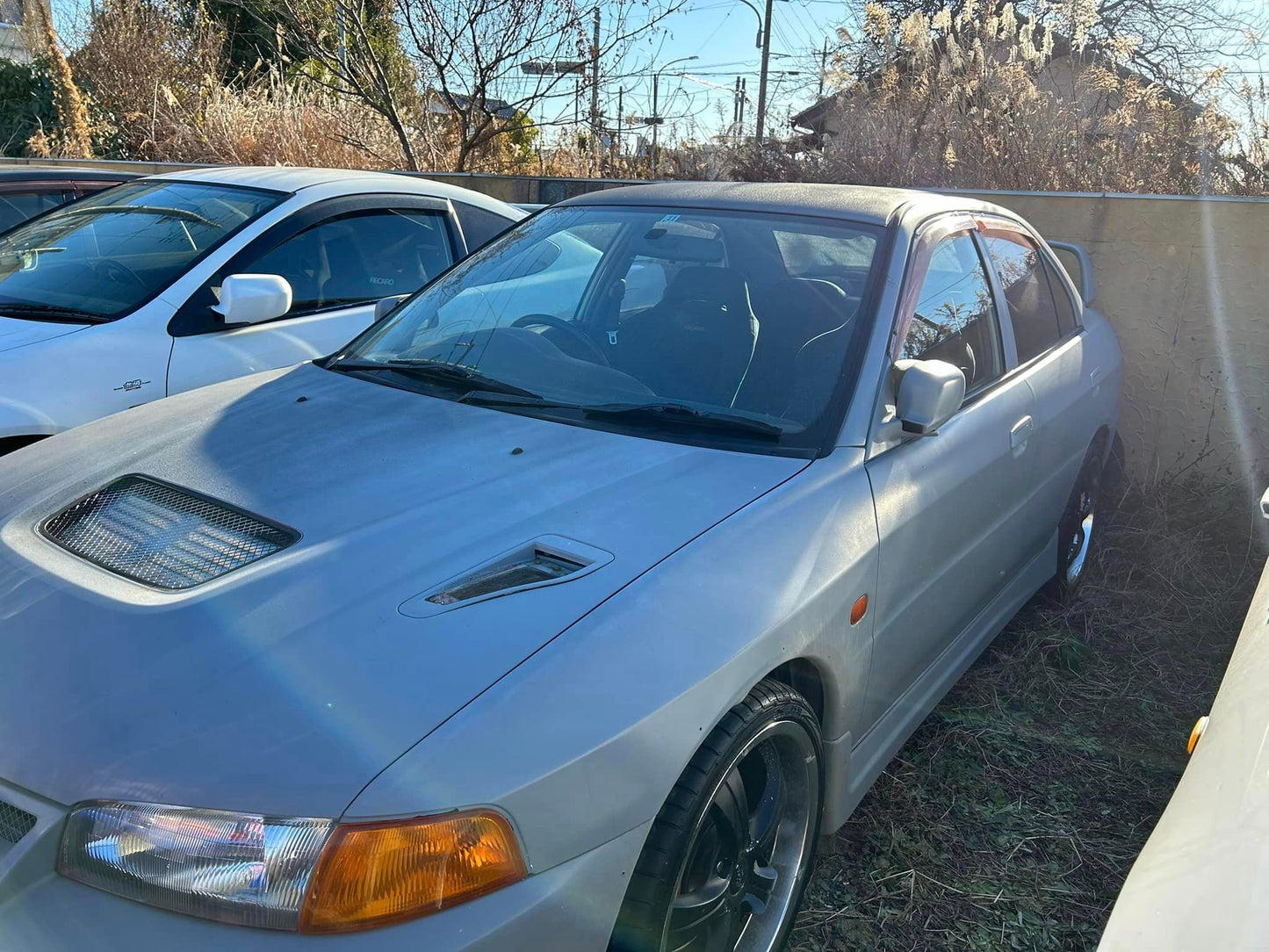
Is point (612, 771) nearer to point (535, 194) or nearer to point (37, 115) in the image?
point (535, 194)

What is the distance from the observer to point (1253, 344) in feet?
16.6

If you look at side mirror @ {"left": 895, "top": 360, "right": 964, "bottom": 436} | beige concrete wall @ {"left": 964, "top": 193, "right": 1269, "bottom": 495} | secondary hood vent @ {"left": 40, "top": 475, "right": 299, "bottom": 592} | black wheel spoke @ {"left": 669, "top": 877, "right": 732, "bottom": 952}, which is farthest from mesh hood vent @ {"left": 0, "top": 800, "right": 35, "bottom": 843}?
beige concrete wall @ {"left": 964, "top": 193, "right": 1269, "bottom": 495}

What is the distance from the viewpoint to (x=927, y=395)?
240 centimetres

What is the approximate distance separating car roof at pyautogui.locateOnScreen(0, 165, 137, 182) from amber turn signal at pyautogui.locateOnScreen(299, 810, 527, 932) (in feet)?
19.4

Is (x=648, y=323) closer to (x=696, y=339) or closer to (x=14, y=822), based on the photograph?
(x=696, y=339)

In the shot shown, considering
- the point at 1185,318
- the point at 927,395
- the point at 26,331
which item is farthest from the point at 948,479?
the point at 1185,318

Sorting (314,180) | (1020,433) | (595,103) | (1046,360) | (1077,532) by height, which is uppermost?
(595,103)

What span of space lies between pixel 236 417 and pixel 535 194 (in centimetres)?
623

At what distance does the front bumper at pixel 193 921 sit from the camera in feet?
4.60

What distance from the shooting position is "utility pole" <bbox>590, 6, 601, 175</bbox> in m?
9.67

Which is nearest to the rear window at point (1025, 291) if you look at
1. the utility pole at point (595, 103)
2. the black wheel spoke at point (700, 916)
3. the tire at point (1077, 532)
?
the tire at point (1077, 532)

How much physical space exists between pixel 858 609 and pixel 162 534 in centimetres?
147

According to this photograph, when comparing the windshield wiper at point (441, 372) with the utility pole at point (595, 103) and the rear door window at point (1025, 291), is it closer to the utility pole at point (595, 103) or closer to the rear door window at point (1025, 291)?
the rear door window at point (1025, 291)

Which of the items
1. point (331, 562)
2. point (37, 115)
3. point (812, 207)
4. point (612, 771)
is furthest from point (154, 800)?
point (37, 115)
